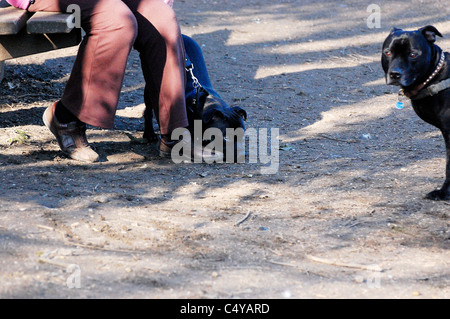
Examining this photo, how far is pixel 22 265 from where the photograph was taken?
273 cm

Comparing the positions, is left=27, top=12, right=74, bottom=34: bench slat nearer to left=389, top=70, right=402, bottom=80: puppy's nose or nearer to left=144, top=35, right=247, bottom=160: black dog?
left=144, top=35, right=247, bottom=160: black dog

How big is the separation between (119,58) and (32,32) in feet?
1.89

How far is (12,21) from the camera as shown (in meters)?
3.98

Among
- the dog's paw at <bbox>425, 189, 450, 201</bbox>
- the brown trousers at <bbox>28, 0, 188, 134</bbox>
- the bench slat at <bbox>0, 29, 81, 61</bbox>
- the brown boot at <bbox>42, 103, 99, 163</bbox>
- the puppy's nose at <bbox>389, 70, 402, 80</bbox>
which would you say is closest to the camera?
the puppy's nose at <bbox>389, 70, 402, 80</bbox>

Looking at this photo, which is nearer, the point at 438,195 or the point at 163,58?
the point at 438,195

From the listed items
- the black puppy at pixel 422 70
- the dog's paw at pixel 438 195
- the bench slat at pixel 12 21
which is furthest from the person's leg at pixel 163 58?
the dog's paw at pixel 438 195

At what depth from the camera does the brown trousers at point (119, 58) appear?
13.4ft

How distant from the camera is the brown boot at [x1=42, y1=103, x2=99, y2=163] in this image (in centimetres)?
434

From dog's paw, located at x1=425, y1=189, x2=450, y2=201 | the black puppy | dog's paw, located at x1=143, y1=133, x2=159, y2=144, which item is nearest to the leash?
dog's paw, located at x1=143, y1=133, x2=159, y2=144

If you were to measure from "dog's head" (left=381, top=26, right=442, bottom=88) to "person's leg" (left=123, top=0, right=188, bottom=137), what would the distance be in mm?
1463

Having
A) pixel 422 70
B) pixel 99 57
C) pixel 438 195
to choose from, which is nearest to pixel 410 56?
pixel 422 70

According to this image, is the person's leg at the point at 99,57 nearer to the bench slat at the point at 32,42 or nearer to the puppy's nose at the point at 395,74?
the bench slat at the point at 32,42

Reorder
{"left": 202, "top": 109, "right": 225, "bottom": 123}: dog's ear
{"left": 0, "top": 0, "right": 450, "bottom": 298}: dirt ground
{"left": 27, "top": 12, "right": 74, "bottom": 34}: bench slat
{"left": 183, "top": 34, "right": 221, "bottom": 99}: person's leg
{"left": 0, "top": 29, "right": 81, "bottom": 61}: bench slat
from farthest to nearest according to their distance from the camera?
{"left": 183, "top": 34, "right": 221, "bottom": 99}: person's leg, {"left": 202, "top": 109, "right": 225, "bottom": 123}: dog's ear, {"left": 0, "top": 29, "right": 81, "bottom": 61}: bench slat, {"left": 27, "top": 12, "right": 74, "bottom": 34}: bench slat, {"left": 0, "top": 0, "right": 450, "bottom": 298}: dirt ground

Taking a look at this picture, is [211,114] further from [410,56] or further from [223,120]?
[410,56]
